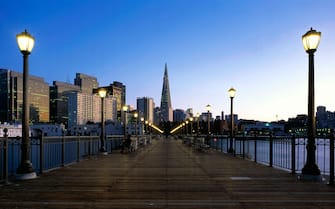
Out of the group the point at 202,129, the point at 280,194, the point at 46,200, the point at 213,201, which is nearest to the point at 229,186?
the point at 280,194

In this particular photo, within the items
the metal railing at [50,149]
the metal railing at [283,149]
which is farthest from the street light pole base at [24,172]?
the metal railing at [283,149]

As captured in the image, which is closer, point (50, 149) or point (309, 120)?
point (309, 120)

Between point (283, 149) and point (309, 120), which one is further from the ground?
point (309, 120)

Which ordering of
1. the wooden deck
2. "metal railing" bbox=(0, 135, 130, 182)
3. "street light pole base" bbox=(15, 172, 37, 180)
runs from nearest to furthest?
1. the wooden deck
2. "metal railing" bbox=(0, 135, 130, 182)
3. "street light pole base" bbox=(15, 172, 37, 180)

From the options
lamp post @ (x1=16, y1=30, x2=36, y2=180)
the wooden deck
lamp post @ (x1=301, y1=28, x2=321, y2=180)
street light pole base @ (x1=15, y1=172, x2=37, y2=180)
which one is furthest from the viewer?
lamp post @ (x1=16, y1=30, x2=36, y2=180)

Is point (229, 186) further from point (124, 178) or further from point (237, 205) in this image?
point (124, 178)

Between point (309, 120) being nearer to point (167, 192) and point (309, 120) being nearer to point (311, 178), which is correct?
point (311, 178)

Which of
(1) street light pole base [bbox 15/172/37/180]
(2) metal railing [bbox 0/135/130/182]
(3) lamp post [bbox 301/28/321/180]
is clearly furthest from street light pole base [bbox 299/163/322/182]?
(2) metal railing [bbox 0/135/130/182]

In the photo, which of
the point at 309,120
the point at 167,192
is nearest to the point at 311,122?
the point at 309,120

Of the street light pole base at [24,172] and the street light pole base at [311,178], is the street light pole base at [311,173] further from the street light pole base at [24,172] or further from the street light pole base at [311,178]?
the street light pole base at [24,172]

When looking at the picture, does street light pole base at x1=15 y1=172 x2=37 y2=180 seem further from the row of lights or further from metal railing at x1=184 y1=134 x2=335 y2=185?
metal railing at x1=184 y1=134 x2=335 y2=185

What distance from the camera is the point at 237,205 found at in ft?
26.5

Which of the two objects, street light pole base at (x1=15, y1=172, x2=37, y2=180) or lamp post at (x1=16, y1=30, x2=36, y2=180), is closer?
street light pole base at (x1=15, y1=172, x2=37, y2=180)

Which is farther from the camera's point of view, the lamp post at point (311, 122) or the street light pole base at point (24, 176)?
the lamp post at point (311, 122)
